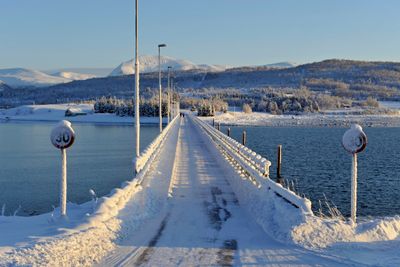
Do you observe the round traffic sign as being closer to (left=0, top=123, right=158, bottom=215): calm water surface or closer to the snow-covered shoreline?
(left=0, top=123, right=158, bottom=215): calm water surface

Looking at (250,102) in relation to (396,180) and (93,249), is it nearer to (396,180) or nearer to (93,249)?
(396,180)

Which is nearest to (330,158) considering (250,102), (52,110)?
(52,110)

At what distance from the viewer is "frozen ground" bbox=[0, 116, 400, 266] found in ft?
30.7

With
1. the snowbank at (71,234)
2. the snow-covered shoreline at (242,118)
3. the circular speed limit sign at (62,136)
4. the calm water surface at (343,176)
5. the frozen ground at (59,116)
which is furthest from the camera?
the frozen ground at (59,116)

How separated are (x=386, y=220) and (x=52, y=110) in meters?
167

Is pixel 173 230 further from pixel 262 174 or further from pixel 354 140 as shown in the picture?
pixel 262 174

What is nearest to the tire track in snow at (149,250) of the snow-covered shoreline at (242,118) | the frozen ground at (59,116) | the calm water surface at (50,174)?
the calm water surface at (50,174)

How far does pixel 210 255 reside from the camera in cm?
987

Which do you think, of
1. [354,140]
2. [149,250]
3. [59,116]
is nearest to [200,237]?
[149,250]

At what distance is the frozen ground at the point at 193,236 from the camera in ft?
30.7

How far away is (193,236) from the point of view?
11.4m

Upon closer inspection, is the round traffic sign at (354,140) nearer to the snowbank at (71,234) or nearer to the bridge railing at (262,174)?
the bridge railing at (262,174)

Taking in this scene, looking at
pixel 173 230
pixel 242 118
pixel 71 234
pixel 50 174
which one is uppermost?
pixel 71 234

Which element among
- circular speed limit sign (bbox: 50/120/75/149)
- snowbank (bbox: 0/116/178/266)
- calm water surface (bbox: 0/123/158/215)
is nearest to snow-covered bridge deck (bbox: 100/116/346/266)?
snowbank (bbox: 0/116/178/266)
